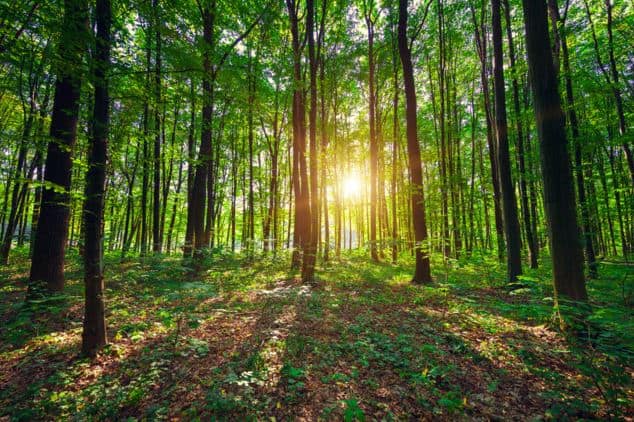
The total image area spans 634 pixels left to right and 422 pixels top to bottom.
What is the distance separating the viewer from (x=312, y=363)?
3.90 meters

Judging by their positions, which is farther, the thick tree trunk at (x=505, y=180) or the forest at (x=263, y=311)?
the thick tree trunk at (x=505, y=180)

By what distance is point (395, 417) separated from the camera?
2879mm

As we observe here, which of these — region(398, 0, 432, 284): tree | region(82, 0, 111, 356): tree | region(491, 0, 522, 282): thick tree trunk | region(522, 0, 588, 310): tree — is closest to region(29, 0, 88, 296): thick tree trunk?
region(82, 0, 111, 356): tree

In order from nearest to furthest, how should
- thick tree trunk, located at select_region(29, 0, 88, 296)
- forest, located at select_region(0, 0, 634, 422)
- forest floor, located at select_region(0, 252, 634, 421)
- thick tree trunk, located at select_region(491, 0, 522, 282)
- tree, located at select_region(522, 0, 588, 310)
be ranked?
forest floor, located at select_region(0, 252, 634, 421) < forest, located at select_region(0, 0, 634, 422) < tree, located at select_region(522, 0, 588, 310) < thick tree trunk, located at select_region(29, 0, 88, 296) < thick tree trunk, located at select_region(491, 0, 522, 282)

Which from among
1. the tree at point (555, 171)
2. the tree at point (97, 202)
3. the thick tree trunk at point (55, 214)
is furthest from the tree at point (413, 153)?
the thick tree trunk at point (55, 214)

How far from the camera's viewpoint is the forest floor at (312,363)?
115 inches

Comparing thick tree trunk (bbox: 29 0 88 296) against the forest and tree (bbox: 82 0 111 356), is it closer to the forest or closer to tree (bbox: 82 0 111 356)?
the forest

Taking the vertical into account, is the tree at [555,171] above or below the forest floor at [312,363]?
above

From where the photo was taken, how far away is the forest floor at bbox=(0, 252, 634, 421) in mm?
2930

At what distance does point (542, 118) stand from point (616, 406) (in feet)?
14.5

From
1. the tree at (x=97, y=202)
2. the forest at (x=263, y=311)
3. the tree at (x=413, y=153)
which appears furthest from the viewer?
the tree at (x=413, y=153)

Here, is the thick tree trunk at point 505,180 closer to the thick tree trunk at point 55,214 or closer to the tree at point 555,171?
the tree at point 555,171

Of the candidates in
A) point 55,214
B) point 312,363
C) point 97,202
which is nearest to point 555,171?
point 312,363

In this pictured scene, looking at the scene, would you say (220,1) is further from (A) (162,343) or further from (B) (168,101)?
(A) (162,343)
